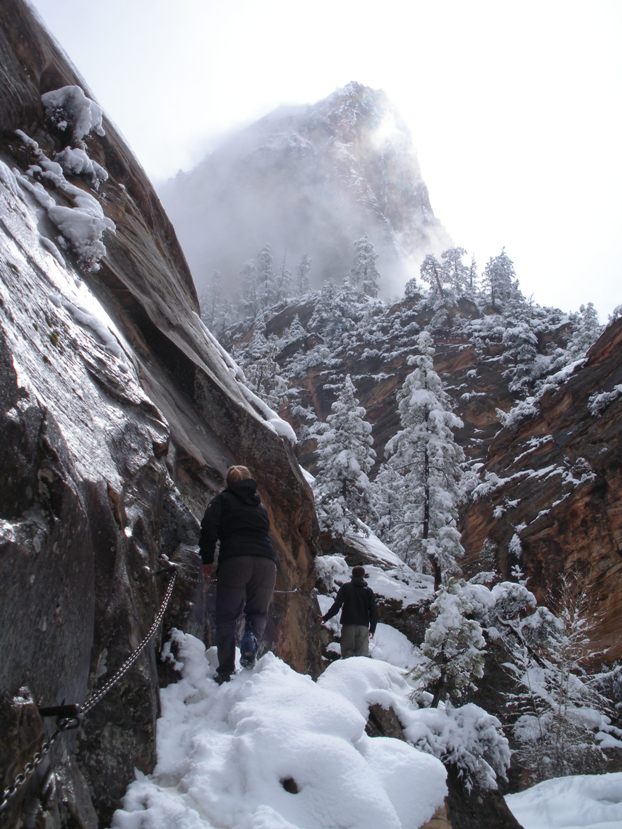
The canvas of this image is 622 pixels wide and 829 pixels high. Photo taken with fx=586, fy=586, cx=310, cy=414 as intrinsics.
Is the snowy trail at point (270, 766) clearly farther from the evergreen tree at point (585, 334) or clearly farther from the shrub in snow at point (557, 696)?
the evergreen tree at point (585, 334)

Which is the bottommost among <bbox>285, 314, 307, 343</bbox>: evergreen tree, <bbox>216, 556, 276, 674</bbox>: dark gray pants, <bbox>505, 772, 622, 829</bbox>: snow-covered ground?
<bbox>505, 772, 622, 829</bbox>: snow-covered ground

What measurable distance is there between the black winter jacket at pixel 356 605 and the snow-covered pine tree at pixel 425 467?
16427 mm

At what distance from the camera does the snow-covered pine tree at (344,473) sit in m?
27.7

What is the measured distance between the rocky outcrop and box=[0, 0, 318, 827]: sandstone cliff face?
1403 cm

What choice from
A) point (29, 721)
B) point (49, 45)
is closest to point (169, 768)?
point (29, 721)

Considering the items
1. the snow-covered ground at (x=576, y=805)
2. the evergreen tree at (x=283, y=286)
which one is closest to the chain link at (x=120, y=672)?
the snow-covered ground at (x=576, y=805)

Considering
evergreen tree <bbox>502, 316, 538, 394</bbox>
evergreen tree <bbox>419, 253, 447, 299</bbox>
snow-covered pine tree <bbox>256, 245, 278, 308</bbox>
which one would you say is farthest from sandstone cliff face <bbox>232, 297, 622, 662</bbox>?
snow-covered pine tree <bbox>256, 245, 278, 308</bbox>

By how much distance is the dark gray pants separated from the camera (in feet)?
19.0

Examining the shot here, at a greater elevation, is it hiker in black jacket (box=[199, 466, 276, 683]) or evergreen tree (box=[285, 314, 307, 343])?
evergreen tree (box=[285, 314, 307, 343])

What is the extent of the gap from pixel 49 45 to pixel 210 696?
1204cm

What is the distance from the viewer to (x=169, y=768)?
432 cm

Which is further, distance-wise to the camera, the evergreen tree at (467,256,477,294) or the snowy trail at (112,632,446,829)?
the evergreen tree at (467,256,477,294)

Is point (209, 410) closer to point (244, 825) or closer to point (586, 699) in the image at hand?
point (244, 825)

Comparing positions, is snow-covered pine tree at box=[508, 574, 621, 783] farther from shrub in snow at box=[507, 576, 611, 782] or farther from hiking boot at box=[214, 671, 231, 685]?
hiking boot at box=[214, 671, 231, 685]
